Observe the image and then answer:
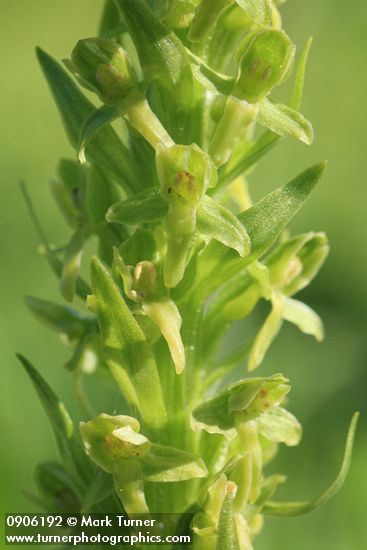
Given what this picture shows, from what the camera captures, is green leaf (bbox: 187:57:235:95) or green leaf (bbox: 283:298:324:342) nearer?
green leaf (bbox: 187:57:235:95)

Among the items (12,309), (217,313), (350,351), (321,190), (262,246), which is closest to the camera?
(262,246)

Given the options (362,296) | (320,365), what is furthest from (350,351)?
(362,296)

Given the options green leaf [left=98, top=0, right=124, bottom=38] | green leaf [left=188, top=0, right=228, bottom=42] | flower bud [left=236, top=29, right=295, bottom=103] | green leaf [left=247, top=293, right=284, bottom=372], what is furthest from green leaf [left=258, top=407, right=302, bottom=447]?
green leaf [left=98, top=0, right=124, bottom=38]

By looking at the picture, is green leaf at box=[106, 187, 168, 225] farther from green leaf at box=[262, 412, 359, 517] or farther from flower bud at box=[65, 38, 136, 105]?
green leaf at box=[262, 412, 359, 517]

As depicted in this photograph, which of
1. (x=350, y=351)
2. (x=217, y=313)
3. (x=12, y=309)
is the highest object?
(x=217, y=313)

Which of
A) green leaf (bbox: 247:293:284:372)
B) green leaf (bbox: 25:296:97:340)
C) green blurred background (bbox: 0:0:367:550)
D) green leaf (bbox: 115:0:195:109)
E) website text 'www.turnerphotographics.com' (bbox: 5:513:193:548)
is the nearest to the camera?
green leaf (bbox: 115:0:195:109)

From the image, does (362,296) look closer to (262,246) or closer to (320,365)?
(320,365)

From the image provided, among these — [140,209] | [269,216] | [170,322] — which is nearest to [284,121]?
[269,216]

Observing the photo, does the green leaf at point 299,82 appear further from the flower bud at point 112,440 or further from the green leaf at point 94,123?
the flower bud at point 112,440
